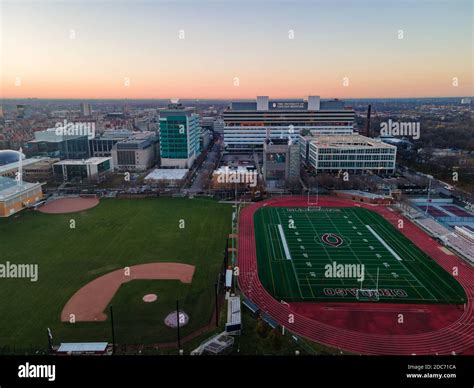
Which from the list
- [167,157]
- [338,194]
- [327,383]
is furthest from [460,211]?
[167,157]

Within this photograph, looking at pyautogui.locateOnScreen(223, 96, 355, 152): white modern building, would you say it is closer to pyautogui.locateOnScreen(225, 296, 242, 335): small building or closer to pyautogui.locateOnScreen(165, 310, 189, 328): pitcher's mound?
pyautogui.locateOnScreen(225, 296, 242, 335): small building

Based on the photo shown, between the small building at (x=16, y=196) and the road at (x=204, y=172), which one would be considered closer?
the small building at (x=16, y=196)

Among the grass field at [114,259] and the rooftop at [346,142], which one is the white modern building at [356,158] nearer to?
the rooftop at [346,142]

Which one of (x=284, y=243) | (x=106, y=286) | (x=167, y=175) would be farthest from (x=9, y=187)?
(x=284, y=243)

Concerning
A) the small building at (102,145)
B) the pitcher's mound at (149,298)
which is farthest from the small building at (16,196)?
the small building at (102,145)

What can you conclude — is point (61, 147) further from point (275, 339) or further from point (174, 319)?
point (275, 339)

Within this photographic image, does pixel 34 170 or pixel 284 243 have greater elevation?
pixel 34 170

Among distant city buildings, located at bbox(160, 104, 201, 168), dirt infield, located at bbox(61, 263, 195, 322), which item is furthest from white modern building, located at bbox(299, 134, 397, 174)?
dirt infield, located at bbox(61, 263, 195, 322)
